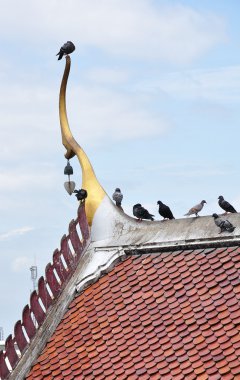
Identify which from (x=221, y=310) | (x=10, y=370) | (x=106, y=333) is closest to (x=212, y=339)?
(x=221, y=310)

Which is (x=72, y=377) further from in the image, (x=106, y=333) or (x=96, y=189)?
(x=96, y=189)

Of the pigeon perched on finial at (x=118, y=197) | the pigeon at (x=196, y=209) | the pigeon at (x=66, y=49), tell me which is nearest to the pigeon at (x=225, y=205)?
the pigeon at (x=196, y=209)

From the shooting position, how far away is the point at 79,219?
2538cm

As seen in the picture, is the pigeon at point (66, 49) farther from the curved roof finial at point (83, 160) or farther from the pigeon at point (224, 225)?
the pigeon at point (224, 225)

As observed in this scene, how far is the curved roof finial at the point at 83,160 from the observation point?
25.3m

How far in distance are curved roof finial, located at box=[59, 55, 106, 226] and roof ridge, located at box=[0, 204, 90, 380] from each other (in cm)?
19

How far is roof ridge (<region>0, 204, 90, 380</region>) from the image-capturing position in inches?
949

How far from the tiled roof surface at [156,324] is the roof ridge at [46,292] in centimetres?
69

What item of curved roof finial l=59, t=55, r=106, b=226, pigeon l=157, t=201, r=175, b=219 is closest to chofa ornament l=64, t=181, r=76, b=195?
curved roof finial l=59, t=55, r=106, b=226

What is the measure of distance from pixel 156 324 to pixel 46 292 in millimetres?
2998

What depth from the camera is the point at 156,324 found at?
22.2 metres

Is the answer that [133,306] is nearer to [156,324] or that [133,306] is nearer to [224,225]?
[156,324]

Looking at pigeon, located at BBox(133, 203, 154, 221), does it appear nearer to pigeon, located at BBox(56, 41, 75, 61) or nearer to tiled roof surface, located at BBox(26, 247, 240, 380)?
tiled roof surface, located at BBox(26, 247, 240, 380)

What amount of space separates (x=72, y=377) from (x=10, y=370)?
208 cm
